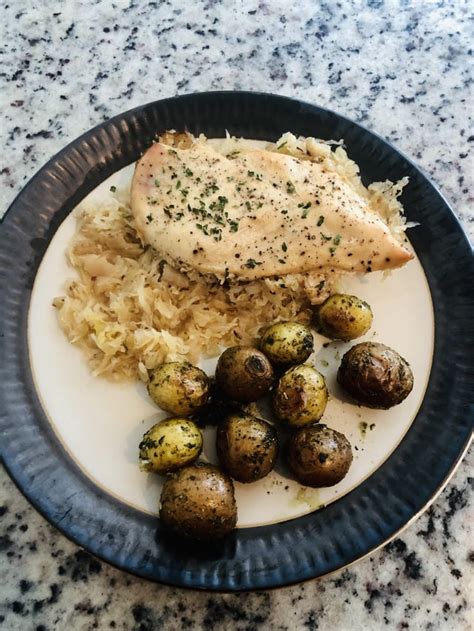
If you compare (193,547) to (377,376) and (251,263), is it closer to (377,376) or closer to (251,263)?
(377,376)

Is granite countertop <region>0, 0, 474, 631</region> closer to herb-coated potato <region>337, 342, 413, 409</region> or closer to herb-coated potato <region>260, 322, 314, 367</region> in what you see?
herb-coated potato <region>337, 342, 413, 409</region>

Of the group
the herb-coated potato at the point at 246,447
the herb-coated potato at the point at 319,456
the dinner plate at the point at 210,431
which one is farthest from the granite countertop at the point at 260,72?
the herb-coated potato at the point at 246,447

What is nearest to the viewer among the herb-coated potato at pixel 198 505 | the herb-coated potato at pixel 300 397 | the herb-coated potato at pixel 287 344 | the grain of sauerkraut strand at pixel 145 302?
the herb-coated potato at pixel 198 505

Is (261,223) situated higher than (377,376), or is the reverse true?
(261,223)

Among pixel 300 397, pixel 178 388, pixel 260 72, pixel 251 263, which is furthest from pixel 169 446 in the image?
pixel 260 72

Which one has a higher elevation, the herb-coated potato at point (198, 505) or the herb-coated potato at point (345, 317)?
the herb-coated potato at point (345, 317)

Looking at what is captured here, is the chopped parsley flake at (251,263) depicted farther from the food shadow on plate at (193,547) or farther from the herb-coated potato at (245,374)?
the food shadow on plate at (193,547)
